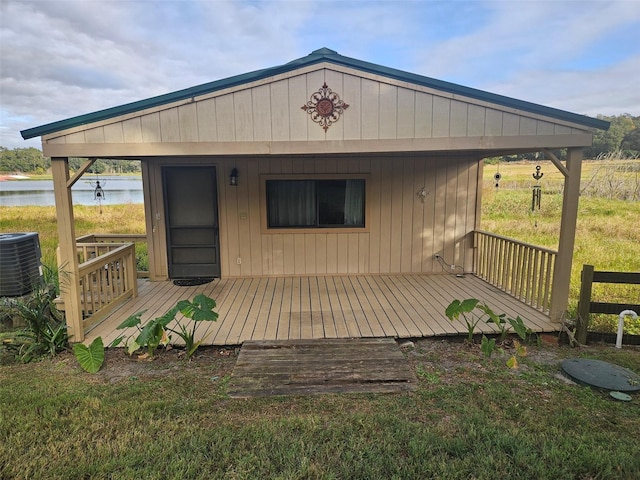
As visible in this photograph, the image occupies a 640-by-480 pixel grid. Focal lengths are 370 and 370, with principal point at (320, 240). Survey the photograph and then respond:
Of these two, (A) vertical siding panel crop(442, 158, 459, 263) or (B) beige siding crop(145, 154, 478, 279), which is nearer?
(B) beige siding crop(145, 154, 478, 279)

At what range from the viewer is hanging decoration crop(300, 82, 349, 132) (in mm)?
3902

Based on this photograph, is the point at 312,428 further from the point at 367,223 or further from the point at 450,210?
the point at 450,210

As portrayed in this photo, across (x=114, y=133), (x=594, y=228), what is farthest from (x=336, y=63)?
(x=594, y=228)

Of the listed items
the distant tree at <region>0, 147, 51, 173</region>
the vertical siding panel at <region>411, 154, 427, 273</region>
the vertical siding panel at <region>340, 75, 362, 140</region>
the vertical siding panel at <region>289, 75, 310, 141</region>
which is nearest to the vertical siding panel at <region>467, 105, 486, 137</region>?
the vertical siding panel at <region>340, 75, 362, 140</region>

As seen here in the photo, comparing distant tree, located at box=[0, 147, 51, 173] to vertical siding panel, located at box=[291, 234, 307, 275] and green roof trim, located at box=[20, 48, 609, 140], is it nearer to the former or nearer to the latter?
vertical siding panel, located at box=[291, 234, 307, 275]

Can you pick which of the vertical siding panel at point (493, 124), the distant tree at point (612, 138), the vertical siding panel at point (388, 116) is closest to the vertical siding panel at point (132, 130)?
the vertical siding panel at point (388, 116)

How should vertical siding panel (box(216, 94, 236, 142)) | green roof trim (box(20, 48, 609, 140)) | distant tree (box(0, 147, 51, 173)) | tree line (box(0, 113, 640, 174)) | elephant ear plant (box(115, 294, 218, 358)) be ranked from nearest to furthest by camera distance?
elephant ear plant (box(115, 294, 218, 358))
green roof trim (box(20, 48, 609, 140))
vertical siding panel (box(216, 94, 236, 142))
tree line (box(0, 113, 640, 174))
distant tree (box(0, 147, 51, 173))

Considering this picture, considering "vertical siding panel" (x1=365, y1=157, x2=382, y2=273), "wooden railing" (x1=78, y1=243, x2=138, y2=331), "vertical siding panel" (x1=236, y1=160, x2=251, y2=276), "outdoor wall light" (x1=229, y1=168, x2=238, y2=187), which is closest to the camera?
"wooden railing" (x1=78, y1=243, x2=138, y2=331)

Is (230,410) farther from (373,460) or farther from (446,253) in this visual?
(446,253)

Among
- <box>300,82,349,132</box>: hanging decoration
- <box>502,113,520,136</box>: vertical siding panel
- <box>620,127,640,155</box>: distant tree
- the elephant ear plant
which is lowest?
the elephant ear plant

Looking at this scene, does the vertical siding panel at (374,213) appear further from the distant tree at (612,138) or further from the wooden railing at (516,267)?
the distant tree at (612,138)

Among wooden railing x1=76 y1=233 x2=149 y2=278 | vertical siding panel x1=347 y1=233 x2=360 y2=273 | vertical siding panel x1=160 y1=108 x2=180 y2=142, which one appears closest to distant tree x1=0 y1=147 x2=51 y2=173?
wooden railing x1=76 y1=233 x2=149 y2=278

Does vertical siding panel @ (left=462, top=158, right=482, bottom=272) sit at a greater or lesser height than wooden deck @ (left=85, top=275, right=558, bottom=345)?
greater

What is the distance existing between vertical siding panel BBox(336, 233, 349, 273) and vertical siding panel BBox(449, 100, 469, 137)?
2.87 m
